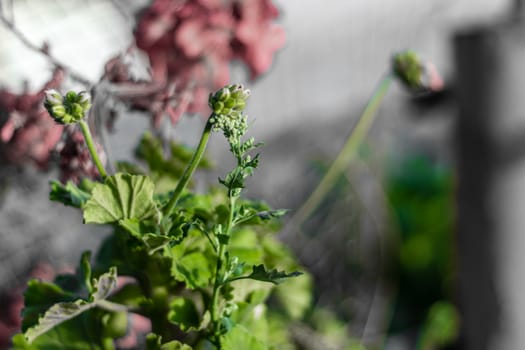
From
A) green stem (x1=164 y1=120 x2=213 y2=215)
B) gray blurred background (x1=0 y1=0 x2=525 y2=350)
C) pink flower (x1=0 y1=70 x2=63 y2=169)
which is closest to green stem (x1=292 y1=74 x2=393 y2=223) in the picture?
gray blurred background (x1=0 y1=0 x2=525 y2=350)

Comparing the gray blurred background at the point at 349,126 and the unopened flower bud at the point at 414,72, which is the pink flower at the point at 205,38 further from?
the unopened flower bud at the point at 414,72

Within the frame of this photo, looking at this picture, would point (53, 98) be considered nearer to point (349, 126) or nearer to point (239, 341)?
point (239, 341)

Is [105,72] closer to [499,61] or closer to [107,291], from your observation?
[107,291]

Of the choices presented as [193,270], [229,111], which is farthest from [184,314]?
[229,111]

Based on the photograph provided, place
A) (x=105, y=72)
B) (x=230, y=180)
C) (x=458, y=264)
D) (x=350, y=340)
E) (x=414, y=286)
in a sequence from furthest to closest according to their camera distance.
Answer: (x=414, y=286) < (x=458, y=264) < (x=350, y=340) < (x=105, y=72) < (x=230, y=180)

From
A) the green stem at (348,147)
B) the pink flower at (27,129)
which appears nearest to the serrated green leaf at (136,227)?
the pink flower at (27,129)

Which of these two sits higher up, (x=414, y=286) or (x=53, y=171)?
(x=53, y=171)

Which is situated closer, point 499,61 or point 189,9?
point 189,9

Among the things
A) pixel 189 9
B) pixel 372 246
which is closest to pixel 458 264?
pixel 372 246

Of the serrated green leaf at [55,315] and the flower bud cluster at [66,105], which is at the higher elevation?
the flower bud cluster at [66,105]
